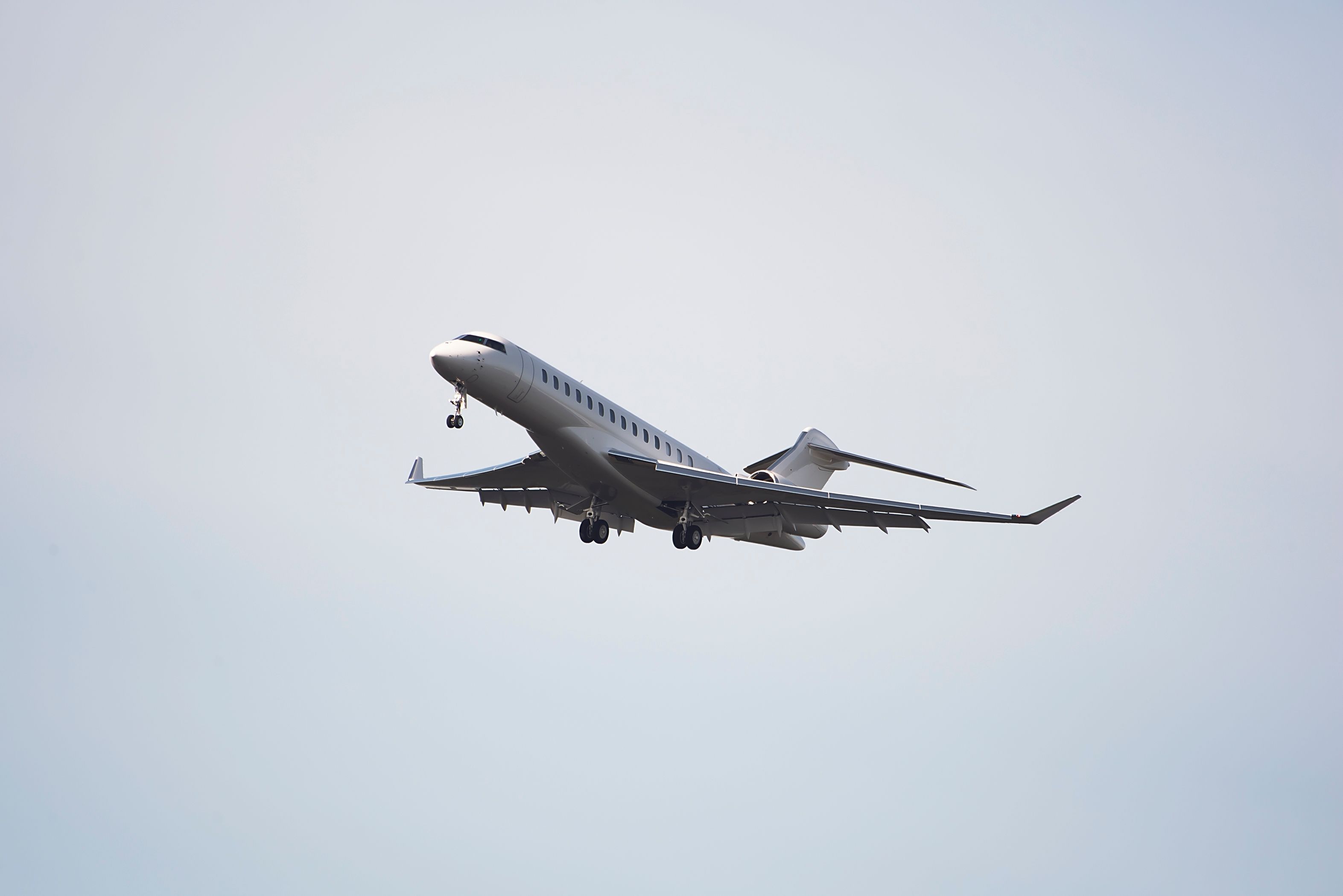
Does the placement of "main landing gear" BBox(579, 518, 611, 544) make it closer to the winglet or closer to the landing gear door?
the landing gear door

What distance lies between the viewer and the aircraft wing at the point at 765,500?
95.2 ft

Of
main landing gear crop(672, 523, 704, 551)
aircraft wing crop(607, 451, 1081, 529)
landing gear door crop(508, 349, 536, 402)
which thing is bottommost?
main landing gear crop(672, 523, 704, 551)

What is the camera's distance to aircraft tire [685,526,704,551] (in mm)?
31406

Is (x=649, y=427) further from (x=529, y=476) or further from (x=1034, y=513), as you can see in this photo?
(x=1034, y=513)

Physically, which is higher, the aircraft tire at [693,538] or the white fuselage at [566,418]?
the white fuselage at [566,418]

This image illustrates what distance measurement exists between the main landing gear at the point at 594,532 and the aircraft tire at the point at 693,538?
2.58 m

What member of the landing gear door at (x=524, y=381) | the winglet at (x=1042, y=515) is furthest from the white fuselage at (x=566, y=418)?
the winglet at (x=1042, y=515)

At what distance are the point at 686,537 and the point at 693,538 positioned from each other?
0.67ft

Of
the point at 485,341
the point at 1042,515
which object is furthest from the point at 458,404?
the point at 1042,515

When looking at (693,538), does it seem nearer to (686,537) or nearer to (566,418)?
(686,537)

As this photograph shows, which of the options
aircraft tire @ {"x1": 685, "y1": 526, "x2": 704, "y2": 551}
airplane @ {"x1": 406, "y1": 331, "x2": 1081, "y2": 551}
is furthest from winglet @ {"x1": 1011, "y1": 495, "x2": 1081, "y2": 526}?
aircraft tire @ {"x1": 685, "y1": 526, "x2": 704, "y2": 551}

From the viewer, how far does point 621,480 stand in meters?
30.2

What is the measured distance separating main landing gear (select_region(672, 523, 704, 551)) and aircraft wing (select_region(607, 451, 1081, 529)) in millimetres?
575

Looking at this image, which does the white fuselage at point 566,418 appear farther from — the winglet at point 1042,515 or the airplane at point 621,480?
the winglet at point 1042,515
